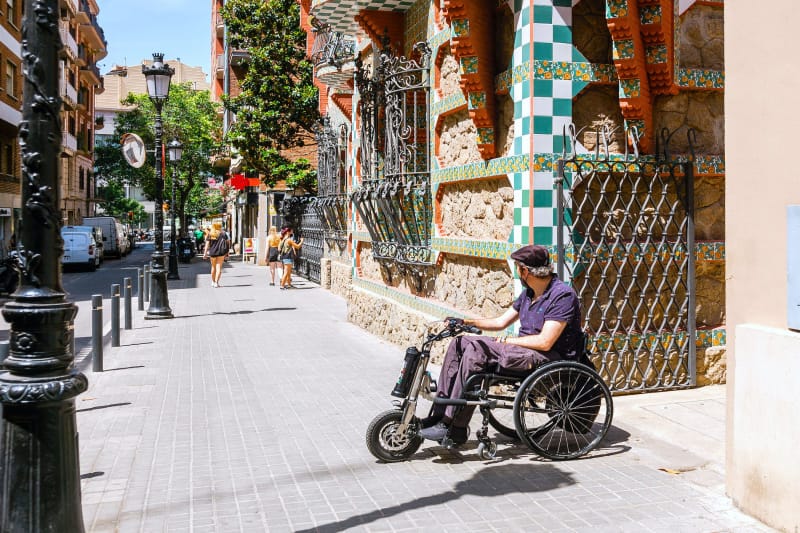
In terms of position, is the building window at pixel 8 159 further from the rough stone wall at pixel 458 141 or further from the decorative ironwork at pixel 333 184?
the rough stone wall at pixel 458 141

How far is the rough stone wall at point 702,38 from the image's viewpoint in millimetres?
8172

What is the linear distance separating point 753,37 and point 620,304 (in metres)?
3.58

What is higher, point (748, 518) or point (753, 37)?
point (753, 37)

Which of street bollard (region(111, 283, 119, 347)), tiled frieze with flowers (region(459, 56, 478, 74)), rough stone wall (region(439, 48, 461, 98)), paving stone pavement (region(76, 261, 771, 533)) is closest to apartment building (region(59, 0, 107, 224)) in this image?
street bollard (region(111, 283, 119, 347))

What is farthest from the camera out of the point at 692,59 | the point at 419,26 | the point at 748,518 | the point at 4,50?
the point at 4,50

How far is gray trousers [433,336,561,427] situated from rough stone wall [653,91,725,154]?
3.26 metres

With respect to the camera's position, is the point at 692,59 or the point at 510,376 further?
the point at 692,59

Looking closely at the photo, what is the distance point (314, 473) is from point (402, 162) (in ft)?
20.6

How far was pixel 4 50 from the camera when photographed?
34.9 meters

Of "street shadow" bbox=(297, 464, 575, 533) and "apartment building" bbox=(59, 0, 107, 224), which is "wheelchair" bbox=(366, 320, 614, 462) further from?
"apartment building" bbox=(59, 0, 107, 224)

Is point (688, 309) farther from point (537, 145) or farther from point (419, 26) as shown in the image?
point (419, 26)

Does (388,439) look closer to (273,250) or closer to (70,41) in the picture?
(273,250)

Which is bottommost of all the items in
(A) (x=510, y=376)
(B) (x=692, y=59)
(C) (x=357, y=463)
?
(C) (x=357, y=463)

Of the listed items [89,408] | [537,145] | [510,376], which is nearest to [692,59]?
[537,145]
